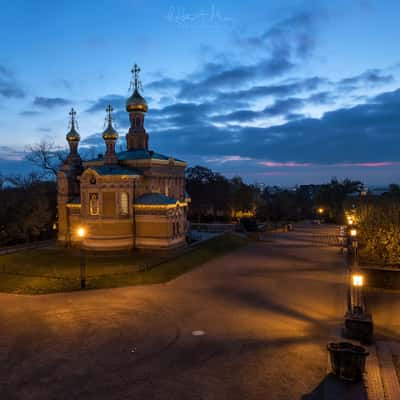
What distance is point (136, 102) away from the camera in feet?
120

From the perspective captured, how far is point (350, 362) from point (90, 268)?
20985 mm

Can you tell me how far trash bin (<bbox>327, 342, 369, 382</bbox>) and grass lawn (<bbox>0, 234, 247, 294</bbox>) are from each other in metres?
14.3

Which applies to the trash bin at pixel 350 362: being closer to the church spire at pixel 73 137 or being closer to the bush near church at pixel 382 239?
the bush near church at pixel 382 239

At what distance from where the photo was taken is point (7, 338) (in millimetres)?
13922

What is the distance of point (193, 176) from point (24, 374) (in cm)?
6597

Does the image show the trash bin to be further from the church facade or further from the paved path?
the church facade

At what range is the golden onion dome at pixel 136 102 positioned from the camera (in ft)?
119

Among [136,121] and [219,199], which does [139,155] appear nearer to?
[136,121]

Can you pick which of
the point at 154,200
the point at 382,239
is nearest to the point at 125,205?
the point at 154,200

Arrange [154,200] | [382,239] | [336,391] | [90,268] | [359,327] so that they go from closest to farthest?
[336,391], [359,327], [382,239], [90,268], [154,200]

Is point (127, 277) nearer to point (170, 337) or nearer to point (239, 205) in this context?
point (170, 337)

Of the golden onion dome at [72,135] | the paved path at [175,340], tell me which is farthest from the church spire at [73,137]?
the paved path at [175,340]

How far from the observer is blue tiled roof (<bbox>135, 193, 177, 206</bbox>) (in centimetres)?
3194

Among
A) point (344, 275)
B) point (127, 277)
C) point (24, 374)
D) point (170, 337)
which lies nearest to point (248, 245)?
point (344, 275)
